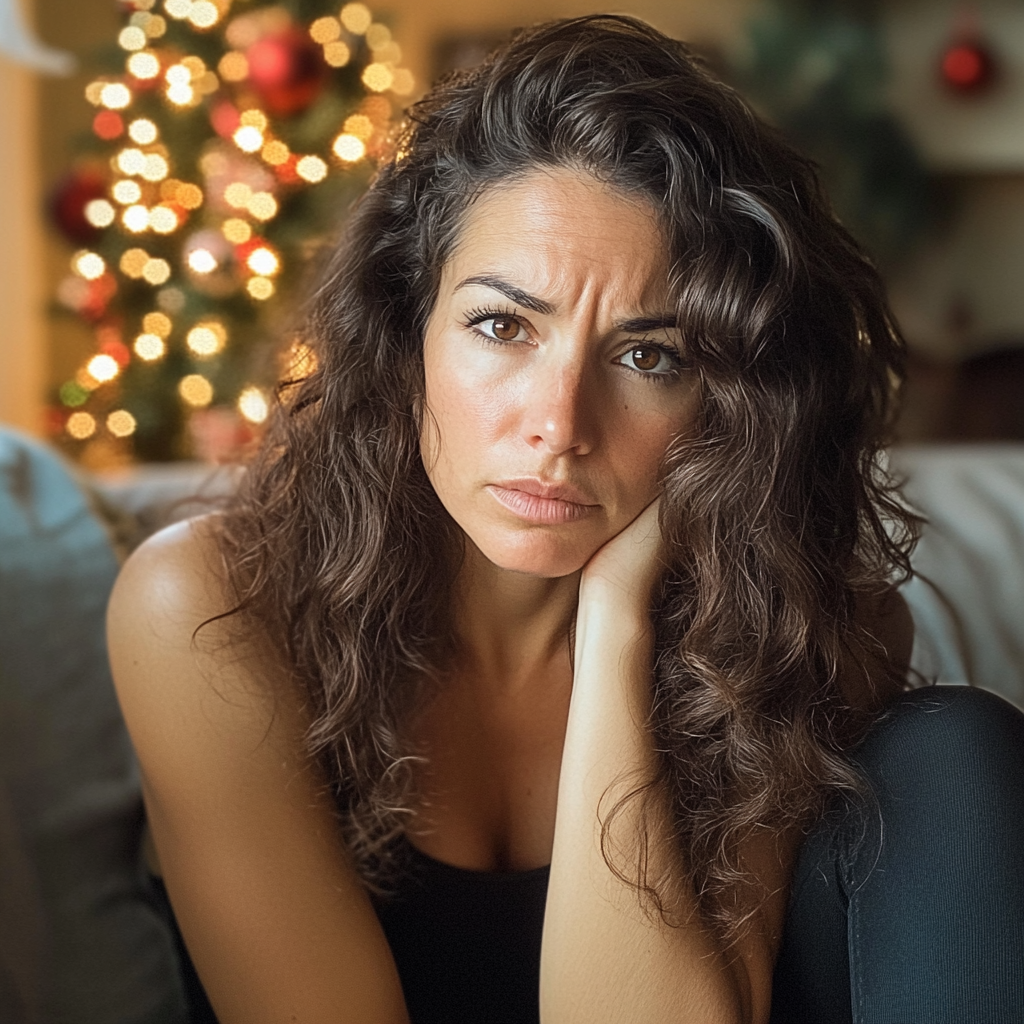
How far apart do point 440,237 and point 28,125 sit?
8.31 feet

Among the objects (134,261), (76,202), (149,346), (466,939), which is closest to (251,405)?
(149,346)

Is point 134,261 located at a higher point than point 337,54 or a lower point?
lower

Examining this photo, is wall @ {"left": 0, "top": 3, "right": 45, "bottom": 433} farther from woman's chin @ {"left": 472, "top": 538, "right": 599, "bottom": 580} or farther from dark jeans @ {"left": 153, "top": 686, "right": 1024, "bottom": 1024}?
dark jeans @ {"left": 153, "top": 686, "right": 1024, "bottom": 1024}

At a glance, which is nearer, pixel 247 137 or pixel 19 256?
pixel 247 137

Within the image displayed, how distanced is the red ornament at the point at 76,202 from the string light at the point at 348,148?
594mm

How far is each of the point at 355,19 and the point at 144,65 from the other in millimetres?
470

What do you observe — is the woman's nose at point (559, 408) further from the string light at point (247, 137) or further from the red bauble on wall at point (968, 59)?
the red bauble on wall at point (968, 59)

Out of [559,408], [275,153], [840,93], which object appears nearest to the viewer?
[559,408]

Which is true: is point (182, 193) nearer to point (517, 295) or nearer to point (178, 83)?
point (178, 83)

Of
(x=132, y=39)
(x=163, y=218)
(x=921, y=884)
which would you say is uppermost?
(x=132, y=39)

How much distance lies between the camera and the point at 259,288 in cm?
261

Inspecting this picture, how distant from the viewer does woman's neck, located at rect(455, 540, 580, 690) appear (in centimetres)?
118

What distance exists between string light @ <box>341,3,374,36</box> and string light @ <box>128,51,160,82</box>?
42cm

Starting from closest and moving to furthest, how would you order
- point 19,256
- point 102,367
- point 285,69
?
point 285,69 → point 102,367 → point 19,256
